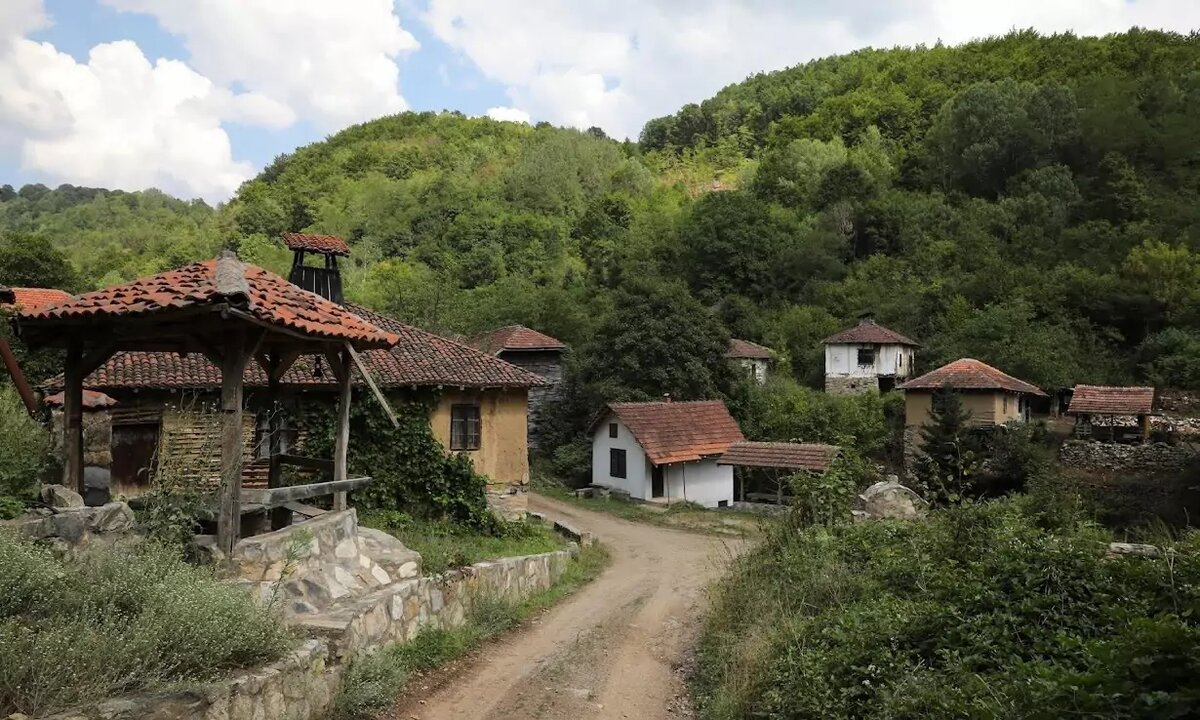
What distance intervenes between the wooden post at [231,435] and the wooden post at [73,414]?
190 centimetres

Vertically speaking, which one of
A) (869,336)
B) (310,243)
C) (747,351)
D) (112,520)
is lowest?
(112,520)

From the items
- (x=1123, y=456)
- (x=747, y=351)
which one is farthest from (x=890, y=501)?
(x=747, y=351)

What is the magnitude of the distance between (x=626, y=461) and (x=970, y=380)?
1467cm

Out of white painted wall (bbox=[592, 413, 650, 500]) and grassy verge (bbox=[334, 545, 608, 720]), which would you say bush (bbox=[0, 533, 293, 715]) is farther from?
white painted wall (bbox=[592, 413, 650, 500])

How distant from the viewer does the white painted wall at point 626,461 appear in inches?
1163

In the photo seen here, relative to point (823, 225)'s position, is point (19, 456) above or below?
below

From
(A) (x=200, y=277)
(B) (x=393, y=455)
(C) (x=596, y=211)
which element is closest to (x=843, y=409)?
(B) (x=393, y=455)

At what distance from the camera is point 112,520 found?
22.0ft

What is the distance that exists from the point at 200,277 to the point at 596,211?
58.7 m

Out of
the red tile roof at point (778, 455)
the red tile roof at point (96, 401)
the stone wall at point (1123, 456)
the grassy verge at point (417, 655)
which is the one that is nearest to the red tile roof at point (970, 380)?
the stone wall at point (1123, 456)

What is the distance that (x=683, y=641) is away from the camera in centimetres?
960

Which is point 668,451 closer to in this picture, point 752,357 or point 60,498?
point 752,357

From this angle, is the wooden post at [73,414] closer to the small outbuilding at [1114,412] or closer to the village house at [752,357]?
the village house at [752,357]

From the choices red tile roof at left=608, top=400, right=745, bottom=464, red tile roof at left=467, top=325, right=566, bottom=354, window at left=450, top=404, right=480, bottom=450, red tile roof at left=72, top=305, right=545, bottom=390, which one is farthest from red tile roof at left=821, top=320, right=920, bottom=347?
window at left=450, top=404, right=480, bottom=450
